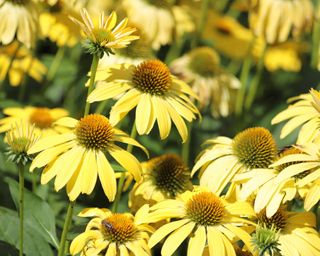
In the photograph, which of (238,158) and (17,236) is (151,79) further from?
(17,236)

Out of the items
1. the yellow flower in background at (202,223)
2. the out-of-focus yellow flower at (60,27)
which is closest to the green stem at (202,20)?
the out-of-focus yellow flower at (60,27)

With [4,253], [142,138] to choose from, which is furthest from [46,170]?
[142,138]

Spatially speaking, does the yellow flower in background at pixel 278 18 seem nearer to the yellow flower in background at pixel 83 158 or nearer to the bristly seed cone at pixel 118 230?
the yellow flower in background at pixel 83 158

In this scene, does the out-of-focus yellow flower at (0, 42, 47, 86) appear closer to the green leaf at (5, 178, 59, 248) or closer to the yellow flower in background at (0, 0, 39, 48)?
the yellow flower in background at (0, 0, 39, 48)

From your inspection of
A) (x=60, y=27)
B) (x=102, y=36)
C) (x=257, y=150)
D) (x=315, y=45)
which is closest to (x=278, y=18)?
(x=315, y=45)

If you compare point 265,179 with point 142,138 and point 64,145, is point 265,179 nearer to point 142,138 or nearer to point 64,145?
point 64,145

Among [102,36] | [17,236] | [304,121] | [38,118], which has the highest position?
[102,36]
